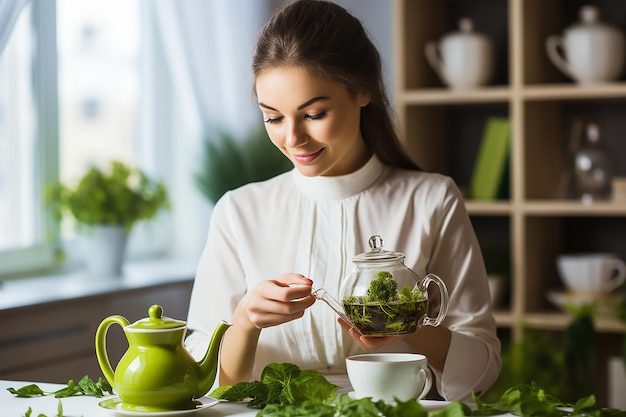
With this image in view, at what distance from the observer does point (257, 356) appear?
1.78 metres

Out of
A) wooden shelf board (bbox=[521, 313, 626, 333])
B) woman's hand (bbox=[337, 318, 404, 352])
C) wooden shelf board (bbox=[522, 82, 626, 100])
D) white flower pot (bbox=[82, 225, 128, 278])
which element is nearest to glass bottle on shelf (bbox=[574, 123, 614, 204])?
wooden shelf board (bbox=[522, 82, 626, 100])

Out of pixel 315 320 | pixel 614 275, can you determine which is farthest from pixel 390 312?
pixel 614 275

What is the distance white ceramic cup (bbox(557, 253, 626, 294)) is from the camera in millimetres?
3014

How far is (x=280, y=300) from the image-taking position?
4.55 feet

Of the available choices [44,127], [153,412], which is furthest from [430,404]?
[44,127]

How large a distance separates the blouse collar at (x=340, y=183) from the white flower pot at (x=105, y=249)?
1415 mm

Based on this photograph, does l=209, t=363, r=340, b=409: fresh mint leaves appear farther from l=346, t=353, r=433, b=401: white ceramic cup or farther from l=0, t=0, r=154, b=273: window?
l=0, t=0, r=154, b=273: window

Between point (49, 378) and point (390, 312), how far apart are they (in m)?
1.59

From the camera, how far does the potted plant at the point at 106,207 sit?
3.05 meters

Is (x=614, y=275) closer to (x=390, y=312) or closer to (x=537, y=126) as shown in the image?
(x=537, y=126)

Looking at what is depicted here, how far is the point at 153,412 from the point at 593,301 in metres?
2.08

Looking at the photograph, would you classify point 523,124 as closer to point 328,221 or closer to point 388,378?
point 328,221

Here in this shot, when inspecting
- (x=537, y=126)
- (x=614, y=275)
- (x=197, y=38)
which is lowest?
(x=614, y=275)

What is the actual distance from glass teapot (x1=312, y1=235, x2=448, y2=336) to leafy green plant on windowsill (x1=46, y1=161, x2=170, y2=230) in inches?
72.3
